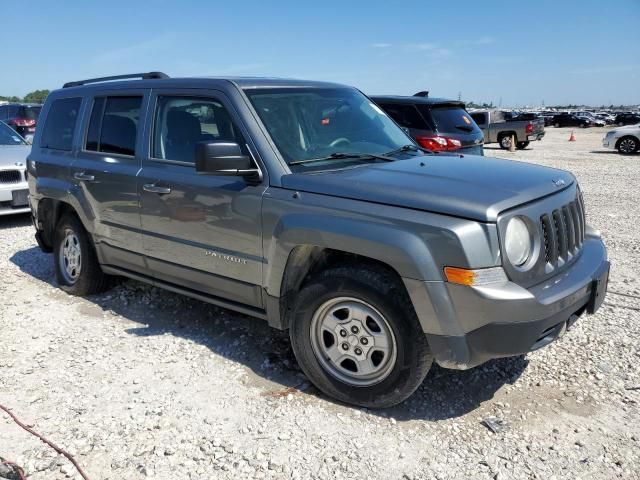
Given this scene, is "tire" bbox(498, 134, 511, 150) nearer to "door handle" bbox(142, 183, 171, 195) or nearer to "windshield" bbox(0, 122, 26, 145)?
"windshield" bbox(0, 122, 26, 145)

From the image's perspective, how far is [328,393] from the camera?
337 centimetres

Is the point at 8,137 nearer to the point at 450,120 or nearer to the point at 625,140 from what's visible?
the point at 450,120

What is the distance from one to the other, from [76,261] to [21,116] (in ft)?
46.4

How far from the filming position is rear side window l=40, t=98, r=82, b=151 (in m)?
5.07

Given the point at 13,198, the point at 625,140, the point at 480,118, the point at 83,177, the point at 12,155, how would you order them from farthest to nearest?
the point at 480,118 < the point at 625,140 < the point at 12,155 < the point at 13,198 < the point at 83,177

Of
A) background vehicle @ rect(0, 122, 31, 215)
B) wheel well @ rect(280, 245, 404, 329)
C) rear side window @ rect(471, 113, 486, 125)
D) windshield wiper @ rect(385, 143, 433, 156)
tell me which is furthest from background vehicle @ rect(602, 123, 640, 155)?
wheel well @ rect(280, 245, 404, 329)

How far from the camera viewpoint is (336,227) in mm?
3070

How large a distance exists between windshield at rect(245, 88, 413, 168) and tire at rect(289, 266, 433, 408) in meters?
0.85

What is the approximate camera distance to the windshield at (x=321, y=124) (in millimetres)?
3635

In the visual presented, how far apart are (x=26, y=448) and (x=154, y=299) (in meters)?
2.30

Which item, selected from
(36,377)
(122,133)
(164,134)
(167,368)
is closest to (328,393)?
(167,368)

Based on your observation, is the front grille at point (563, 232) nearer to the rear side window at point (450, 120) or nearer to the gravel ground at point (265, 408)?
the gravel ground at point (265, 408)

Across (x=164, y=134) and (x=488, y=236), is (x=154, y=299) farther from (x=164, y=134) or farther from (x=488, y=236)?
(x=488, y=236)

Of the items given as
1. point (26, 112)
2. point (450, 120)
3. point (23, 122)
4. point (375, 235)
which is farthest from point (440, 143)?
point (26, 112)
